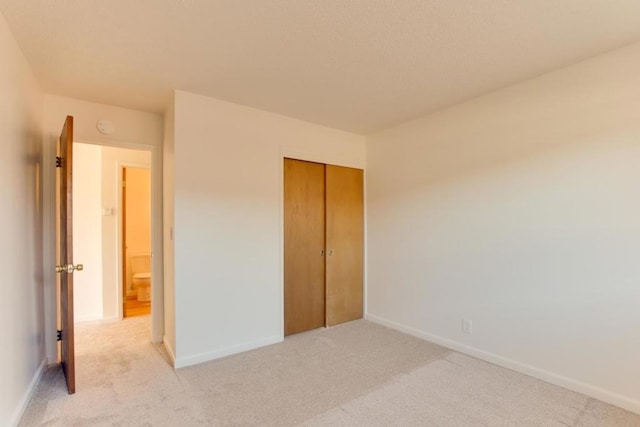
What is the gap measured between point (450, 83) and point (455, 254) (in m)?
1.55

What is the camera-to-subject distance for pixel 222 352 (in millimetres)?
2848

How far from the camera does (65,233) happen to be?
228cm

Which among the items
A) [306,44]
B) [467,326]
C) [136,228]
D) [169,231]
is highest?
[306,44]

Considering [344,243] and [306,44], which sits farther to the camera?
[344,243]

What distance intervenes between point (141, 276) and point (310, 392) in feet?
12.0

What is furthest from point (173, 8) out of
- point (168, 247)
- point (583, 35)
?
point (583, 35)

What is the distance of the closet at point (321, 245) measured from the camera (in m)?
3.43

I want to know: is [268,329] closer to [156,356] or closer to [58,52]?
[156,356]

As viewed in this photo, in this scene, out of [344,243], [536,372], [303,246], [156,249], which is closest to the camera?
[536,372]

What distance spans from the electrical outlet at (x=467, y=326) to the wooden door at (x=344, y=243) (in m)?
1.36

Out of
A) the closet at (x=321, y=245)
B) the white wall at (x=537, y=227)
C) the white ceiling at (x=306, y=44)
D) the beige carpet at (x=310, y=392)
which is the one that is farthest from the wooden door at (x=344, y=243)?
the white ceiling at (x=306, y=44)

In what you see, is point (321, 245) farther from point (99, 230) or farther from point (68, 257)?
point (99, 230)

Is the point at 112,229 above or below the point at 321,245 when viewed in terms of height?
above

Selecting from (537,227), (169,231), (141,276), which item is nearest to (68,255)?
(169,231)
